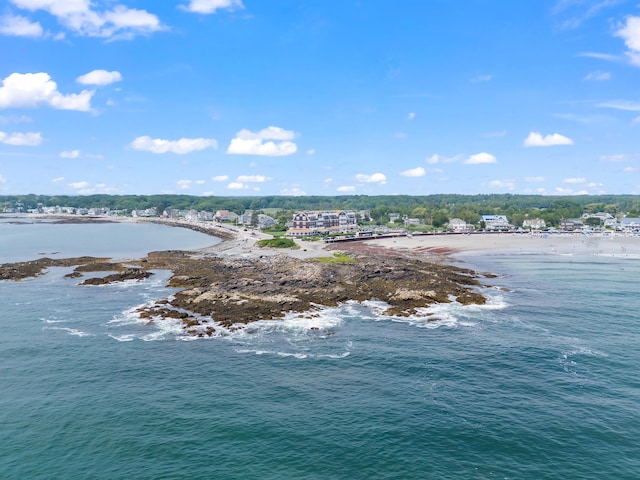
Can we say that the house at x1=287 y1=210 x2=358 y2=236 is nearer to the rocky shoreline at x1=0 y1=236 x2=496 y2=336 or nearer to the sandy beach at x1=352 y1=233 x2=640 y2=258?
the sandy beach at x1=352 y1=233 x2=640 y2=258

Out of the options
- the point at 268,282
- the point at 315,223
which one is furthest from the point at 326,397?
the point at 315,223

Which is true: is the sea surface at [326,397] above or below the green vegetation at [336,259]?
below

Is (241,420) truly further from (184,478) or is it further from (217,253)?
(217,253)

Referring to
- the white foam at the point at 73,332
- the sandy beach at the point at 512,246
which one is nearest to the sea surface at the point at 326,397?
the white foam at the point at 73,332

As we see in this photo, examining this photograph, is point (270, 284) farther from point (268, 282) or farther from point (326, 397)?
point (326, 397)

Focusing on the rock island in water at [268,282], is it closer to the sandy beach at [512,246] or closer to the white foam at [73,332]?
the white foam at [73,332]

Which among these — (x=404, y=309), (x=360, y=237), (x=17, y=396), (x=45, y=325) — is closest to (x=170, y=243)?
(x=360, y=237)

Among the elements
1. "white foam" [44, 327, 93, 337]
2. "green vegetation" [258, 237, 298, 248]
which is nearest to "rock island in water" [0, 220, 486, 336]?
"white foam" [44, 327, 93, 337]
